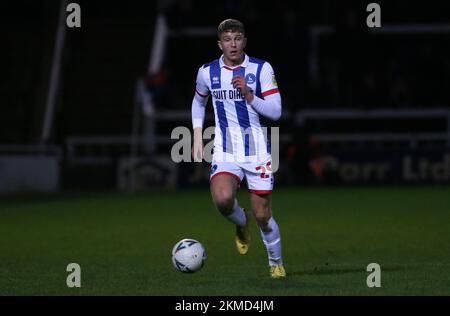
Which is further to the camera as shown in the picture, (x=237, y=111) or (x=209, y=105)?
(x=209, y=105)

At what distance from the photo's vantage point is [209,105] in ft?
79.0

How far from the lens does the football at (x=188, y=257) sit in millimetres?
9031

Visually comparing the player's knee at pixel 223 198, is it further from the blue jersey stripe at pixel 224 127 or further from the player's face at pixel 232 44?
the player's face at pixel 232 44

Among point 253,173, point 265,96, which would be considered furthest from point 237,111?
point 253,173

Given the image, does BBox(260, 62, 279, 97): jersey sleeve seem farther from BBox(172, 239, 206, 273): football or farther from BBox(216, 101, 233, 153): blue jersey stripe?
BBox(172, 239, 206, 273): football

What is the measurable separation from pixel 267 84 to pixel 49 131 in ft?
51.5

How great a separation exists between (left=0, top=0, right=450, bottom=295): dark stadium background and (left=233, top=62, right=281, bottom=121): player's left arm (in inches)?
327

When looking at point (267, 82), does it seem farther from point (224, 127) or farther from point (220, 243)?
point (220, 243)

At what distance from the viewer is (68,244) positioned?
12500mm

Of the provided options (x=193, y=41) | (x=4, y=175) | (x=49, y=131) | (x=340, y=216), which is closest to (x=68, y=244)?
(x=340, y=216)

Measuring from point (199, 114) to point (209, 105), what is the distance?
14.5 metres

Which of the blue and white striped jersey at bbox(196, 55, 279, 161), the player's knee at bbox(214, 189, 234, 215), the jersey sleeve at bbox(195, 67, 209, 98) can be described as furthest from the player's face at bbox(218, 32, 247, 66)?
the player's knee at bbox(214, 189, 234, 215)

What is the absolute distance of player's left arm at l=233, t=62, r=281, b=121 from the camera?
8.86m
